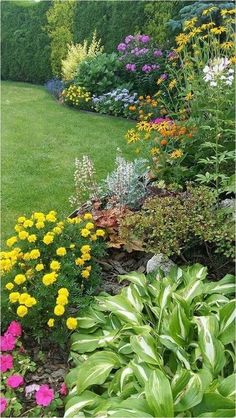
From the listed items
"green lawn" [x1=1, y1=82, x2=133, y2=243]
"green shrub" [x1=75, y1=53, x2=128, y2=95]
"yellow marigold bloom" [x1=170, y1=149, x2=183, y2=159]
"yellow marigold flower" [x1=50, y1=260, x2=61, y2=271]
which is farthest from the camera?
"green shrub" [x1=75, y1=53, x2=128, y2=95]

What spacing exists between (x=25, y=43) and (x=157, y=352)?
36.4 ft

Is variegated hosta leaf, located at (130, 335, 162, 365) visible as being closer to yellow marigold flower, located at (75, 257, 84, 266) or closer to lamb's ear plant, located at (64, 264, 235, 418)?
lamb's ear plant, located at (64, 264, 235, 418)

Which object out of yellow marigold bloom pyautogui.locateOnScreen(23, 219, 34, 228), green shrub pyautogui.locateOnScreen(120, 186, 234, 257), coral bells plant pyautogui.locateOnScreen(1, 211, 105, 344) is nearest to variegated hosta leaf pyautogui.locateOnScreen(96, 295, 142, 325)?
coral bells plant pyautogui.locateOnScreen(1, 211, 105, 344)

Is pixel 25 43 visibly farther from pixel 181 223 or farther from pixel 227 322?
pixel 227 322

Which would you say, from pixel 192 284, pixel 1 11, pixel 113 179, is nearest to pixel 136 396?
pixel 192 284

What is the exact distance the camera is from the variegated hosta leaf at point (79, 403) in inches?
83.9

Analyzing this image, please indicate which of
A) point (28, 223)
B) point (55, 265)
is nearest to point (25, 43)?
point (28, 223)

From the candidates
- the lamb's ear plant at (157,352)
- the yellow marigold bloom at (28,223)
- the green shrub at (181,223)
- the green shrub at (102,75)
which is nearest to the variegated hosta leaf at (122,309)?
the lamb's ear plant at (157,352)

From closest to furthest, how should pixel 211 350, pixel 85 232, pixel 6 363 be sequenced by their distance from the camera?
pixel 211 350 → pixel 6 363 → pixel 85 232

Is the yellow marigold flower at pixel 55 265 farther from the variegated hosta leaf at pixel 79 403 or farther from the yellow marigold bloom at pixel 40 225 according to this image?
the variegated hosta leaf at pixel 79 403

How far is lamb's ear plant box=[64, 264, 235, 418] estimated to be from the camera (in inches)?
75.5

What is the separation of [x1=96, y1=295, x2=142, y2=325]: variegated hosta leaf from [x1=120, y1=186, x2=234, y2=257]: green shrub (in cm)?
41

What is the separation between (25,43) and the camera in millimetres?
11898

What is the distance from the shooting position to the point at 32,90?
1093 cm
